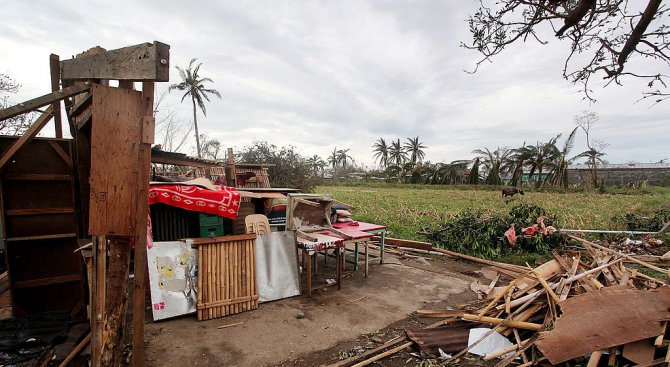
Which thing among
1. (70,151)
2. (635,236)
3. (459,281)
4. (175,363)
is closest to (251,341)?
(175,363)

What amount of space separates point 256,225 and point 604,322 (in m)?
4.42

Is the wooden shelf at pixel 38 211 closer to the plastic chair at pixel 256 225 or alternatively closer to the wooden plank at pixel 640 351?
the plastic chair at pixel 256 225

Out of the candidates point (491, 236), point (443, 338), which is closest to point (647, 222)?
point (491, 236)

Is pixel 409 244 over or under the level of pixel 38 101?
under

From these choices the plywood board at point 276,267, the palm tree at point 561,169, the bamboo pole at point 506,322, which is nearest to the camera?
the bamboo pole at point 506,322

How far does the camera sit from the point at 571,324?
10.4ft

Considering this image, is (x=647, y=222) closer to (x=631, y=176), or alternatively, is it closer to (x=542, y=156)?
(x=542, y=156)

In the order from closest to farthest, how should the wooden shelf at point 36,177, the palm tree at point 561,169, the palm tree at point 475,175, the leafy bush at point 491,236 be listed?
the wooden shelf at point 36,177 → the leafy bush at point 491,236 → the palm tree at point 561,169 → the palm tree at point 475,175

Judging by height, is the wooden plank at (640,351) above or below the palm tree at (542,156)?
below

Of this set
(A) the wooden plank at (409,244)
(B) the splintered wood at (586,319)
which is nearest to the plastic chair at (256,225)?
(B) the splintered wood at (586,319)

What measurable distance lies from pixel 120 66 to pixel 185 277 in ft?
9.28

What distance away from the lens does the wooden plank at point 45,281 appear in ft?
13.5

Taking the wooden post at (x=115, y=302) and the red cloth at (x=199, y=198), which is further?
the red cloth at (x=199, y=198)

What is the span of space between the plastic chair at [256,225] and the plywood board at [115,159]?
7.80 feet
